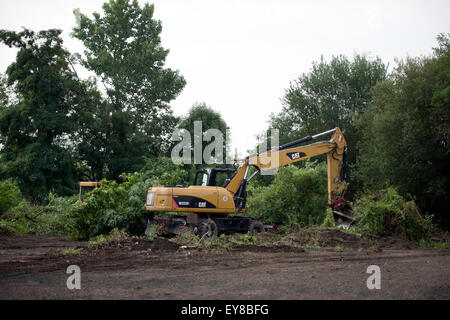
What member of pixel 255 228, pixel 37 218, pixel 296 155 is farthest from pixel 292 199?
pixel 37 218

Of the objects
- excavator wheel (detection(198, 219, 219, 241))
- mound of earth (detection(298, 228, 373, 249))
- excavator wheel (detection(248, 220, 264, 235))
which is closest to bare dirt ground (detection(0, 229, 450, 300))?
mound of earth (detection(298, 228, 373, 249))

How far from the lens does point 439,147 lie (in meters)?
20.7

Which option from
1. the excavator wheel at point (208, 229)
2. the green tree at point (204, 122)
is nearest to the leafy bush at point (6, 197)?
the excavator wheel at point (208, 229)

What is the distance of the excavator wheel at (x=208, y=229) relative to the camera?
14.0 metres

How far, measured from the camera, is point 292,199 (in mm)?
18719

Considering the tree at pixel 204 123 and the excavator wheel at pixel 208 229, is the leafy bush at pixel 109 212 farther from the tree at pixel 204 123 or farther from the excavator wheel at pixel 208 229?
the tree at pixel 204 123

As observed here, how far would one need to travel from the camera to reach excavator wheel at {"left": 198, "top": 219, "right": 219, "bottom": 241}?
46.1ft

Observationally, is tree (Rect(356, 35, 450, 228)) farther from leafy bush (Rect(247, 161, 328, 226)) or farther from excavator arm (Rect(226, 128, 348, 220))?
excavator arm (Rect(226, 128, 348, 220))

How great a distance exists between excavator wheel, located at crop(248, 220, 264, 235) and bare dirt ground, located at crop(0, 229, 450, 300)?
214cm

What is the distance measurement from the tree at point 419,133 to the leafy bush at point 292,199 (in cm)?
326

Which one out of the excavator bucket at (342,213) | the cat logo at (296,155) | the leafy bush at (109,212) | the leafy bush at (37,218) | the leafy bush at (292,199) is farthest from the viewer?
the leafy bush at (292,199)
